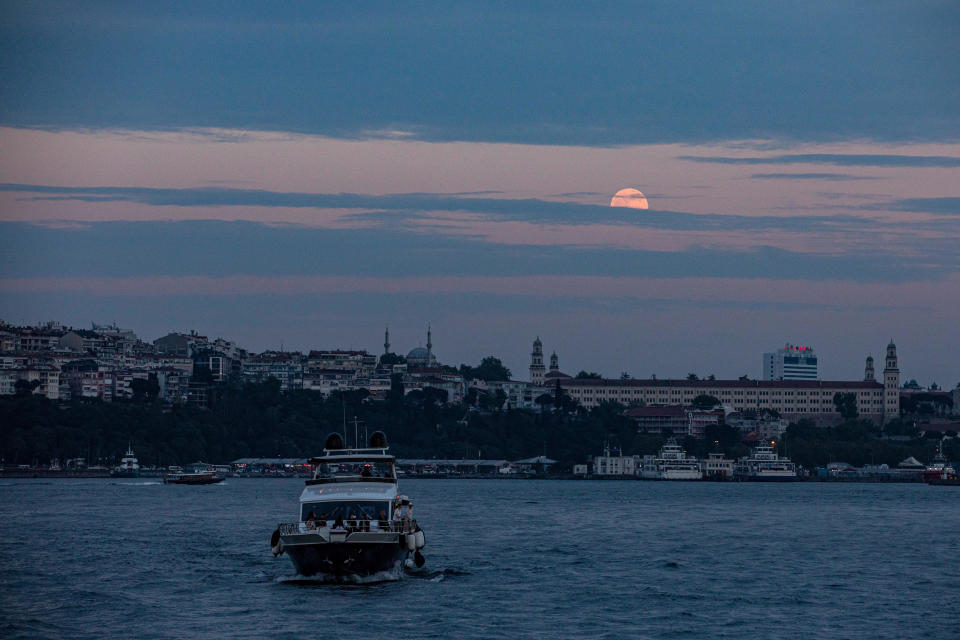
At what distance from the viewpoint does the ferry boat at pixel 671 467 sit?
606 feet

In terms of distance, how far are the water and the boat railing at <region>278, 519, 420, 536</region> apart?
4.87 ft

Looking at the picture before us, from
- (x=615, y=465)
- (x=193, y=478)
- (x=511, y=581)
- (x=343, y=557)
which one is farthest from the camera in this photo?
(x=615, y=465)

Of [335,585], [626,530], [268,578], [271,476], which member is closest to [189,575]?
[268,578]

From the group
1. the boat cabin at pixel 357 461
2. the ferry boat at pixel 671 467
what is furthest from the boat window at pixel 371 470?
the ferry boat at pixel 671 467

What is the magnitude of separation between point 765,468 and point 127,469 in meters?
72.4

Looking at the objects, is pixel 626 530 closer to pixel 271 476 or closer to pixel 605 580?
pixel 605 580

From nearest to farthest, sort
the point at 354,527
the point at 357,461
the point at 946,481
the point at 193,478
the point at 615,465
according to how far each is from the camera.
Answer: the point at 354,527
the point at 357,461
the point at 193,478
the point at 946,481
the point at 615,465

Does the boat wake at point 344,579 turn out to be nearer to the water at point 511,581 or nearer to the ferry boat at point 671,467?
the water at point 511,581

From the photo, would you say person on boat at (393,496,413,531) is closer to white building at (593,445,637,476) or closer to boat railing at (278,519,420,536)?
boat railing at (278,519,420,536)

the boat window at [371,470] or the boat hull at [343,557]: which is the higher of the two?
the boat window at [371,470]

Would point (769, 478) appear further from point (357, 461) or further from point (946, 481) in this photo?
point (357, 461)

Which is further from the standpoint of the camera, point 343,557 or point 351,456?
point 351,456

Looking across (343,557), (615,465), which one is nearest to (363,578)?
(343,557)

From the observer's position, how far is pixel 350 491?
44500mm
